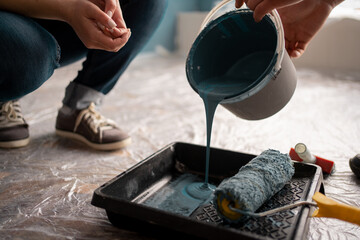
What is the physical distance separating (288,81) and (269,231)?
353 mm

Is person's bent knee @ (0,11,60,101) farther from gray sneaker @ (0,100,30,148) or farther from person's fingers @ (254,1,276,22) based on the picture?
person's fingers @ (254,1,276,22)

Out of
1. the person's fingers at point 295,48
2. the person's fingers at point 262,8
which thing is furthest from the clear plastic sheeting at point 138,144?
the person's fingers at point 262,8

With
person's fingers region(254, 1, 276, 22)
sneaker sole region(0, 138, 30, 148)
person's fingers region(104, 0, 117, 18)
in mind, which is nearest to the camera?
person's fingers region(254, 1, 276, 22)

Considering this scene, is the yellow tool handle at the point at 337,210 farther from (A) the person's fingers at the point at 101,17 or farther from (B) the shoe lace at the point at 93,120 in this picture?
(B) the shoe lace at the point at 93,120

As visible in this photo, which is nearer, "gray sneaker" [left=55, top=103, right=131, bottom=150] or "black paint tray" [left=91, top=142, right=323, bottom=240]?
"black paint tray" [left=91, top=142, right=323, bottom=240]

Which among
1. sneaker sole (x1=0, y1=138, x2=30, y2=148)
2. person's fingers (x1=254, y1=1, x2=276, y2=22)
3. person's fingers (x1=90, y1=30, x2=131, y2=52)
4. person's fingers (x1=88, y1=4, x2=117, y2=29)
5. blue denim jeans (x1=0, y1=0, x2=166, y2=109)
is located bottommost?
sneaker sole (x1=0, y1=138, x2=30, y2=148)

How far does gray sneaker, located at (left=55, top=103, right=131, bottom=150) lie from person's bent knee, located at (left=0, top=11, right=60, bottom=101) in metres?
0.29

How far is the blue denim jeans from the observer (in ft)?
2.80

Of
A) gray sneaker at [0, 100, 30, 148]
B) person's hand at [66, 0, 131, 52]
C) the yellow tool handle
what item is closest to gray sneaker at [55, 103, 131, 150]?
gray sneaker at [0, 100, 30, 148]

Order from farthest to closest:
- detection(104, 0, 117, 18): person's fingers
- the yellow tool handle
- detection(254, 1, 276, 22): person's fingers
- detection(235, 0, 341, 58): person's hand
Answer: detection(235, 0, 341, 58): person's hand < detection(104, 0, 117, 18): person's fingers < detection(254, 1, 276, 22): person's fingers < the yellow tool handle

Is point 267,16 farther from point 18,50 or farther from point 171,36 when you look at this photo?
point 171,36

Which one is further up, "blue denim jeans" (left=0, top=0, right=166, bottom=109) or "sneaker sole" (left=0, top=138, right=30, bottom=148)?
"blue denim jeans" (left=0, top=0, right=166, bottom=109)

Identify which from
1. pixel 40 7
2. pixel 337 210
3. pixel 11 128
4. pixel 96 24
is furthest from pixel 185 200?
pixel 11 128

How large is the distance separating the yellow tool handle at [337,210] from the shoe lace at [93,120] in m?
0.76
